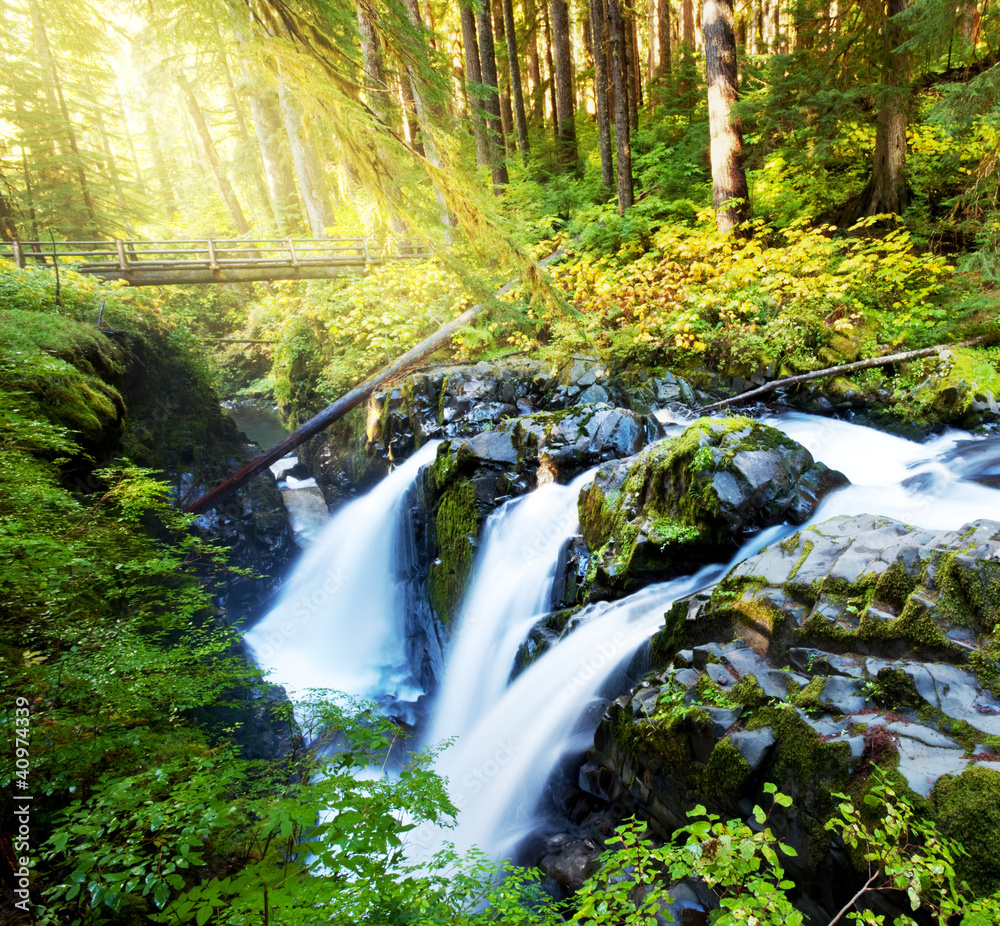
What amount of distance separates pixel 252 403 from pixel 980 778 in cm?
2107

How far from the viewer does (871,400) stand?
26.0 ft

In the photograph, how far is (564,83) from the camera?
17344 mm

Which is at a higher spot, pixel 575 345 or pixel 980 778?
pixel 575 345

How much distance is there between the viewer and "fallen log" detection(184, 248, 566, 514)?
33.5 ft

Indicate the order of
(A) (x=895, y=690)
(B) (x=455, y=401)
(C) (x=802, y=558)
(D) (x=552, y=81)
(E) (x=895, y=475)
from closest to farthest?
1. (A) (x=895, y=690)
2. (C) (x=802, y=558)
3. (E) (x=895, y=475)
4. (B) (x=455, y=401)
5. (D) (x=552, y=81)

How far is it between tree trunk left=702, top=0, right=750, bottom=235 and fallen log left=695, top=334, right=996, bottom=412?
11.3 ft

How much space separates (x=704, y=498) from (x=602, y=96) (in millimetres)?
13532

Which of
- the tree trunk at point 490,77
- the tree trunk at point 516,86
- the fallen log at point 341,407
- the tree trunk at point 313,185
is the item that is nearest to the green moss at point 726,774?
the fallen log at point 341,407

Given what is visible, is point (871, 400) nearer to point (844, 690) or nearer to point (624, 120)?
point (844, 690)

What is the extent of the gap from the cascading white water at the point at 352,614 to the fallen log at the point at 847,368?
17.9 feet

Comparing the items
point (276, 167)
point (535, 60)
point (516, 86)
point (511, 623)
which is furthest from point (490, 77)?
point (511, 623)

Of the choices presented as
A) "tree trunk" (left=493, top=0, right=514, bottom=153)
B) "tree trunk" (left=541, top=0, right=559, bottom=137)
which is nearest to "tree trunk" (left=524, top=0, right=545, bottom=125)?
"tree trunk" (left=541, top=0, right=559, bottom=137)

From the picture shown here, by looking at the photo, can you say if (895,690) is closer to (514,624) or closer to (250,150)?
(514,624)

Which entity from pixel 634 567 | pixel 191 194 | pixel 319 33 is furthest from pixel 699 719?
pixel 191 194
